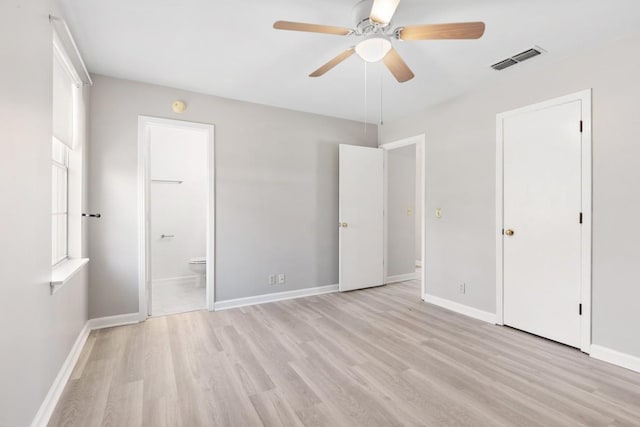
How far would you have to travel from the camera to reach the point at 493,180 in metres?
3.25

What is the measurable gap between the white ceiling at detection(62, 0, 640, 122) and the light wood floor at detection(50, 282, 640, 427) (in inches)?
101

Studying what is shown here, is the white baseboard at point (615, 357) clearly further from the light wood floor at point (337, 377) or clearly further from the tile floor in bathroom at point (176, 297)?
the tile floor in bathroom at point (176, 297)

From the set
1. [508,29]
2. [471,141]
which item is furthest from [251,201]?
[508,29]

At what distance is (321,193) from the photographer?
14.5 ft

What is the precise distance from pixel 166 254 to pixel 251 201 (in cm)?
230

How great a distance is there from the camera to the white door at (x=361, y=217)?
4398 millimetres

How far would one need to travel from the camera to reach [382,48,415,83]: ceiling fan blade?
6.86 ft

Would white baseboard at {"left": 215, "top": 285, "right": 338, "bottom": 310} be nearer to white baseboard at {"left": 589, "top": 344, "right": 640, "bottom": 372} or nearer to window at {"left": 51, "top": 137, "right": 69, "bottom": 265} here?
window at {"left": 51, "top": 137, "right": 69, "bottom": 265}

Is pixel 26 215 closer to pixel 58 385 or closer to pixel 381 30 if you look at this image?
pixel 58 385

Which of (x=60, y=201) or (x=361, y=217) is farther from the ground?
(x=60, y=201)

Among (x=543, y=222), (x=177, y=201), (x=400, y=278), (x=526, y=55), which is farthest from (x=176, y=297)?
(x=526, y=55)

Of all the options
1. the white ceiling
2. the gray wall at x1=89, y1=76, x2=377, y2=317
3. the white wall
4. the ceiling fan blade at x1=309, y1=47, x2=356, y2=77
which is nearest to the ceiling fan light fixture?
the ceiling fan blade at x1=309, y1=47, x2=356, y2=77

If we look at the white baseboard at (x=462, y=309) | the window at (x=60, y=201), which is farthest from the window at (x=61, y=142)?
the white baseboard at (x=462, y=309)

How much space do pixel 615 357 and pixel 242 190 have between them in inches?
152
